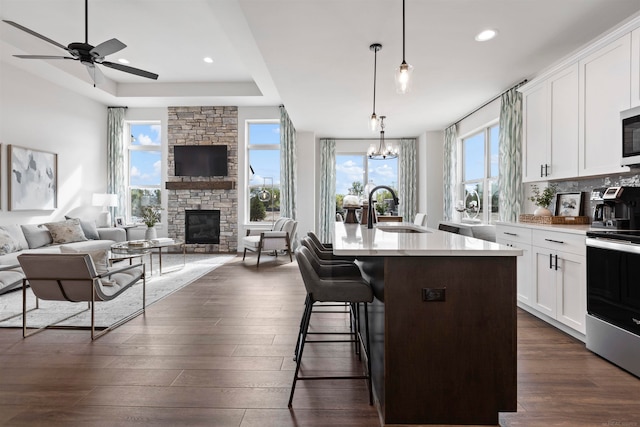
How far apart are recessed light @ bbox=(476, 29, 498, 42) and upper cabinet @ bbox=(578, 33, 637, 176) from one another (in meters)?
0.80

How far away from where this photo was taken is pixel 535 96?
3.79 m

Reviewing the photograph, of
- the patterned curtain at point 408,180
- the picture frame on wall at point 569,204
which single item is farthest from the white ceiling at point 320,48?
the picture frame on wall at point 569,204

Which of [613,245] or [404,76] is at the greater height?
[404,76]

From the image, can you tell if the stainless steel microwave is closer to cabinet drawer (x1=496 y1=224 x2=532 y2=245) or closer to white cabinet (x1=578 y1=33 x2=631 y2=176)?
white cabinet (x1=578 y1=33 x2=631 y2=176)

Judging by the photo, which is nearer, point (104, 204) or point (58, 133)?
point (58, 133)

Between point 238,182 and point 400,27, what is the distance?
5.72 metres

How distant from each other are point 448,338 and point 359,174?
7224 mm

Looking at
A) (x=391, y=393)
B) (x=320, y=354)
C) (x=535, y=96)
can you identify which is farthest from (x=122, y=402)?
(x=535, y=96)

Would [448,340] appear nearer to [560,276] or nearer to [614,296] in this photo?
[614,296]

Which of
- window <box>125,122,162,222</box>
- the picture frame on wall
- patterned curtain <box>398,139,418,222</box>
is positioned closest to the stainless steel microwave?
the picture frame on wall

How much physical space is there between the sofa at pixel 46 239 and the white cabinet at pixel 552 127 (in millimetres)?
5336

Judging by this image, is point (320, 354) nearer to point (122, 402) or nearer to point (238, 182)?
point (122, 402)

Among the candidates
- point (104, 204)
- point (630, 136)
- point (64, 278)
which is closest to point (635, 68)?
point (630, 136)

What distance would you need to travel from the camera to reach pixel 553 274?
3.02 m
